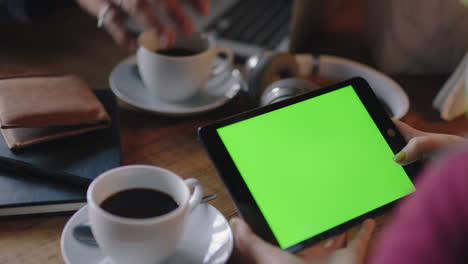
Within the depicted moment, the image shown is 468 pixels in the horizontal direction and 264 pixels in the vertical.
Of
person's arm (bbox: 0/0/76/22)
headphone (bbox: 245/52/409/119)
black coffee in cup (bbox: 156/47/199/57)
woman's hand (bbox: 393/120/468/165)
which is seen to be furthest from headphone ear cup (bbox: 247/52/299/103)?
person's arm (bbox: 0/0/76/22)

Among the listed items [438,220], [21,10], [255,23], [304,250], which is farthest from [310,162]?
[21,10]

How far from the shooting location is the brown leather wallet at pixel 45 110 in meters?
0.71

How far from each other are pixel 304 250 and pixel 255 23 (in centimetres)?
69

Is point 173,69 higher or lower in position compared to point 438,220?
lower

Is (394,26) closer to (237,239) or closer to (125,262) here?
(237,239)

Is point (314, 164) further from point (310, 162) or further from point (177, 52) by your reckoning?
point (177, 52)

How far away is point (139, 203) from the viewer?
1.83 ft

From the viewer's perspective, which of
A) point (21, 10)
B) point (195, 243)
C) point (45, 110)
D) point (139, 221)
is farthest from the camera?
point (21, 10)

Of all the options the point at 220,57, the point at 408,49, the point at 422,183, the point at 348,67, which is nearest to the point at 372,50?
the point at 408,49

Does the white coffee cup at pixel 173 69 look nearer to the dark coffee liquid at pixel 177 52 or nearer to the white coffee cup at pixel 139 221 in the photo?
the dark coffee liquid at pixel 177 52

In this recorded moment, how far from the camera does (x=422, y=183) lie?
341mm

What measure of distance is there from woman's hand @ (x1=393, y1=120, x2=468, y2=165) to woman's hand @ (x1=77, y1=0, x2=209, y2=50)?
0.39 meters

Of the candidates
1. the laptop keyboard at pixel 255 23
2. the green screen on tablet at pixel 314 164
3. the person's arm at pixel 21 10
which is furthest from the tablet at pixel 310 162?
the person's arm at pixel 21 10

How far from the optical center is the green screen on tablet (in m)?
0.60
